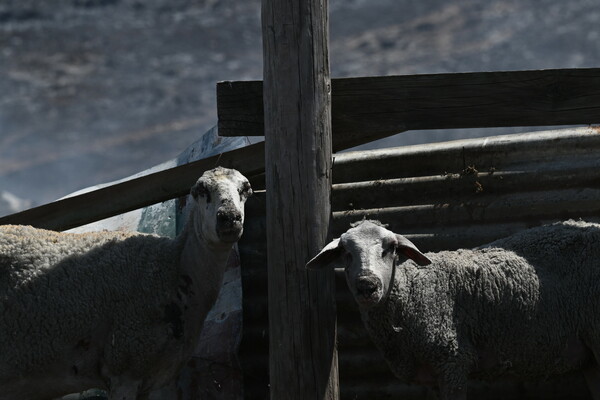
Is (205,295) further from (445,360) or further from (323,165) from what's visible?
(445,360)

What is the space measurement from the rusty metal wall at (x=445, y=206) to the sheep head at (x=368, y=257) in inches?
64.6

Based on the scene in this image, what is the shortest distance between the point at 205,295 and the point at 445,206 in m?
2.28

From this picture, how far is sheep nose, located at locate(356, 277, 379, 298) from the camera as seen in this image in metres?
5.25

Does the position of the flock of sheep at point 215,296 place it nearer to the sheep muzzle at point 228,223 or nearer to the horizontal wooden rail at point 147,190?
the sheep muzzle at point 228,223

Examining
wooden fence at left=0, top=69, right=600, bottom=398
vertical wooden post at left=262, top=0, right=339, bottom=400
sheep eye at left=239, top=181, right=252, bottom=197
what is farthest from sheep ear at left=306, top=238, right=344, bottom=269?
wooden fence at left=0, top=69, right=600, bottom=398

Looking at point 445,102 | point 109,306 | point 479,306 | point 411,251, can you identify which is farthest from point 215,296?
point 445,102

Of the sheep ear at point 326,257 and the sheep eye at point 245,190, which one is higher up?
the sheep eye at point 245,190

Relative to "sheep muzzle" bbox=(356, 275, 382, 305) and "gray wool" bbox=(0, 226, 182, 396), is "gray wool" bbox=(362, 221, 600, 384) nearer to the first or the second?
"sheep muzzle" bbox=(356, 275, 382, 305)

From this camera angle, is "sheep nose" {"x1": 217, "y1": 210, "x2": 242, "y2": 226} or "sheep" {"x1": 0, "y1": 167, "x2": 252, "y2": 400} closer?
"sheep nose" {"x1": 217, "y1": 210, "x2": 242, "y2": 226}

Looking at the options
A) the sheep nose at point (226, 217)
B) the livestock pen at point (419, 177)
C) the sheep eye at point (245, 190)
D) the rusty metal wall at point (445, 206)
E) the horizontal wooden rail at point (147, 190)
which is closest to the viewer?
the sheep nose at point (226, 217)

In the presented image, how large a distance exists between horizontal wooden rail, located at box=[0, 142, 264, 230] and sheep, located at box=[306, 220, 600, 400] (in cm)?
158

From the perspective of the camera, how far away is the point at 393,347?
5641mm

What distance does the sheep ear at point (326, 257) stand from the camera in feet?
17.8

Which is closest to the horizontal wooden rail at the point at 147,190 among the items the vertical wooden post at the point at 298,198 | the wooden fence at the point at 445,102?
the wooden fence at the point at 445,102
